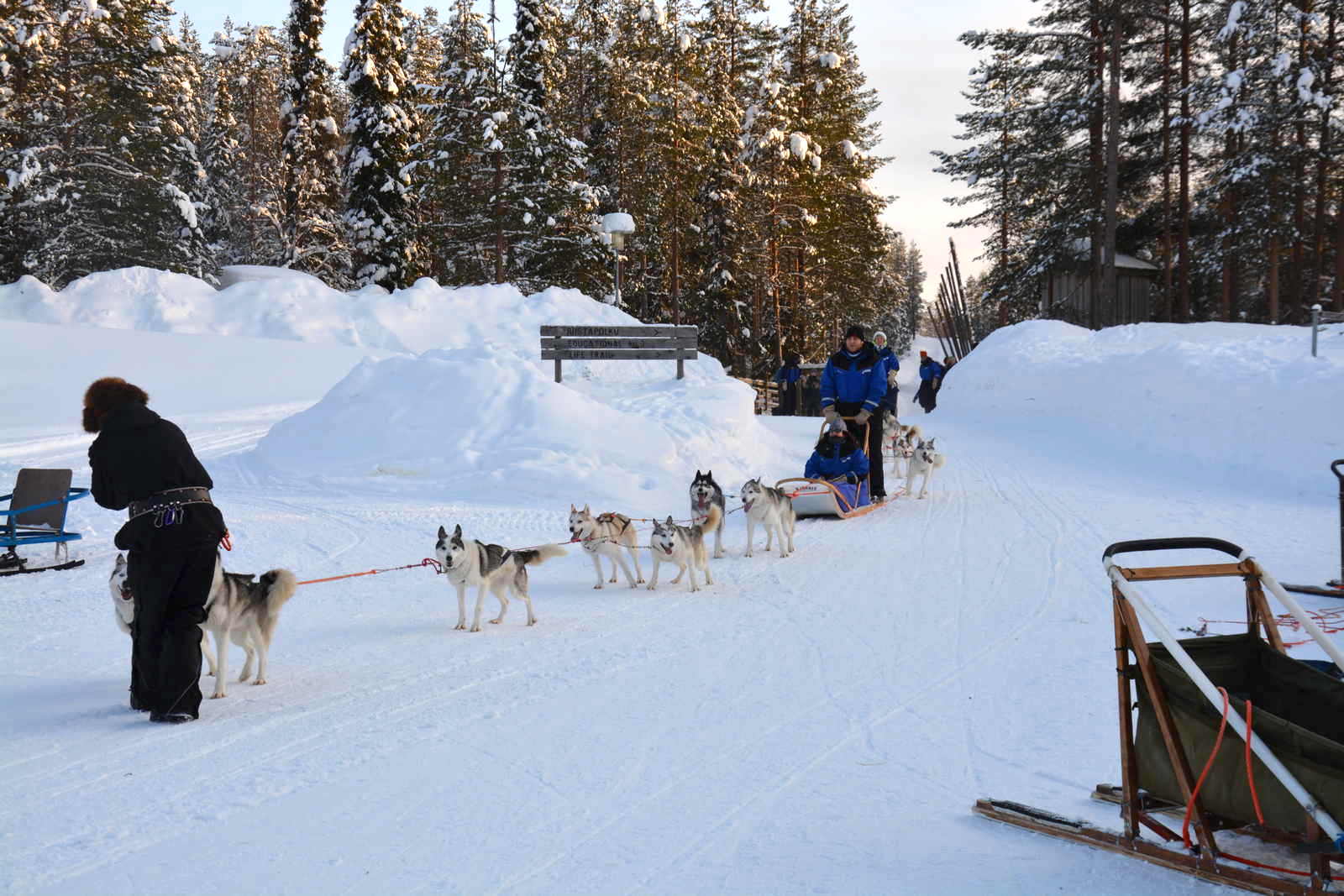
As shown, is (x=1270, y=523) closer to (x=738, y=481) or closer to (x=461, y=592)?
(x=738, y=481)

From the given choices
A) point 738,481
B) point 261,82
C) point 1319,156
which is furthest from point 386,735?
point 261,82

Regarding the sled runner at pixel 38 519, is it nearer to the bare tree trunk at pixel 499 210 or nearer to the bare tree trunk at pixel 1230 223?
the bare tree trunk at pixel 499 210

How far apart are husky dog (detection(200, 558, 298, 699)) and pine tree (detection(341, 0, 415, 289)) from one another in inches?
1106

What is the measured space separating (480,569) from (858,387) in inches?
248

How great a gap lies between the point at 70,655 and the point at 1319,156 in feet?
91.0

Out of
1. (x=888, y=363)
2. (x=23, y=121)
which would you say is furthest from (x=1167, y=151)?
(x=23, y=121)

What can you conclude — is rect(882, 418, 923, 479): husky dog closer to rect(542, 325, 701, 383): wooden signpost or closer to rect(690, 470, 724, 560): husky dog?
rect(542, 325, 701, 383): wooden signpost

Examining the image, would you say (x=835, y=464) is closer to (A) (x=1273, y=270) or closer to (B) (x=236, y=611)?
(B) (x=236, y=611)

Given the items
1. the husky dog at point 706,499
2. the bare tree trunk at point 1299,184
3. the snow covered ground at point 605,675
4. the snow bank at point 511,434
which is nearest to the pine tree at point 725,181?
the bare tree trunk at point 1299,184

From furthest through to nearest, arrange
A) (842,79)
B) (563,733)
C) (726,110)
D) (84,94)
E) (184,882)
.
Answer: (842,79)
(726,110)
(84,94)
(563,733)
(184,882)

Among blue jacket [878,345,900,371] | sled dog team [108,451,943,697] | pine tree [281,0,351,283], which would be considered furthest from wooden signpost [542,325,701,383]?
pine tree [281,0,351,283]

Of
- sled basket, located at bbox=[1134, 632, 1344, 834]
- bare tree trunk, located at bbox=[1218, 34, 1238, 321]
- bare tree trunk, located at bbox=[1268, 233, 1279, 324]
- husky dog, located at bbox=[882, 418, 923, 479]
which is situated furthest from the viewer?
bare tree trunk, located at bbox=[1218, 34, 1238, 321]

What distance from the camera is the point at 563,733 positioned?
4.48 meters

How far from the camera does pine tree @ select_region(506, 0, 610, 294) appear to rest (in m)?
30.6
